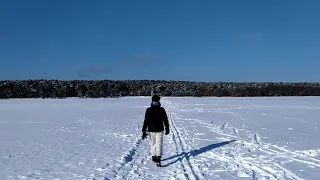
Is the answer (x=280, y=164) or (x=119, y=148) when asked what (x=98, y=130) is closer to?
(x=119, y=148)

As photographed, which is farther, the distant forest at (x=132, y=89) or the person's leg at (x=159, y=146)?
the distant forest at (x=132, y=89)

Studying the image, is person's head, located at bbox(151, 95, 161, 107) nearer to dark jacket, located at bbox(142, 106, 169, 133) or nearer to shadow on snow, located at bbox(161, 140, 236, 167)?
→ dark jacket, located at bbox(142, 106, 169, 133)

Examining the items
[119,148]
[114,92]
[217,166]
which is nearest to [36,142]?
[119,148]

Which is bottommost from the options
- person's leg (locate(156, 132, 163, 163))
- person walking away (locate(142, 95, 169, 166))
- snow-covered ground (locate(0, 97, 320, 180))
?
snow-covered ground (locate(0, 97, 320, 180))

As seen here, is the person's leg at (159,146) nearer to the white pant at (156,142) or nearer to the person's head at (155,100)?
the white pant at (156,142)

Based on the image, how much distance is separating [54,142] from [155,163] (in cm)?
601

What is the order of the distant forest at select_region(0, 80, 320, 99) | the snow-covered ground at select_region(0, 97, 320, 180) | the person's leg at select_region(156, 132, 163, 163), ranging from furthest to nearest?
the distant forest at select_region(0, 80, 320, 99) < the person's leg at select_region(156, 132, 163, 163) < the snow-covered ground at select_region(0, 97, 320, 180)

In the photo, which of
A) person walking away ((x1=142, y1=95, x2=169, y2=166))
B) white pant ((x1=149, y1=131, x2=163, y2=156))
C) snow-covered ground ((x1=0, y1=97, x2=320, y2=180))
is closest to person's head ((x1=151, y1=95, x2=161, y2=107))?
person walking away ((x1=142, y1=95, x2=169, y2=166))

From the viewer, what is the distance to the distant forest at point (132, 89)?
7581 cm

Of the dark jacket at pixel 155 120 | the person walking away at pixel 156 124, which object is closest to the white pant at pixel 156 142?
the person walking away at pixel 156 124

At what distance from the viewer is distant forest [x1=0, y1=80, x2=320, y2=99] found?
2985 inches

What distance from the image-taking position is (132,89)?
8956 cm

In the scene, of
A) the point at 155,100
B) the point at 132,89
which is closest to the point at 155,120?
the point at 155,100

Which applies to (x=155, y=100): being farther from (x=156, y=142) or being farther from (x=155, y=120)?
(x=156, y=142)
